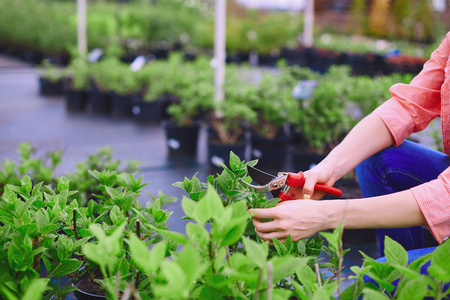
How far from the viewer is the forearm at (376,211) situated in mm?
1152

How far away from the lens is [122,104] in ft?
20.3

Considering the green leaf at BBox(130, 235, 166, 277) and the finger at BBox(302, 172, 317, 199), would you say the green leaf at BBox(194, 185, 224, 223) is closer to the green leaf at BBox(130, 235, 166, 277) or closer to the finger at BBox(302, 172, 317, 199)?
the green leaf at BBox(130, 235, 166, 277)

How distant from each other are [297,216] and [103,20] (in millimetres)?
11945

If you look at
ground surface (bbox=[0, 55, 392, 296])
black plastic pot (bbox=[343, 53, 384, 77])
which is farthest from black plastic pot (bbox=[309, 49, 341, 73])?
ground surface (bbox=[0, 55, 392, 296])

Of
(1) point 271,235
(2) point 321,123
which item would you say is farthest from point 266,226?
(2) point 321,123

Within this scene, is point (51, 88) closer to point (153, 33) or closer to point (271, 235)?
point (153, 33)

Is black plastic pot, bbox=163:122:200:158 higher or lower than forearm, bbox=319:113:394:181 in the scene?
lower

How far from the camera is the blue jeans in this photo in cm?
160

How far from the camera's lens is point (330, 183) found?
149cm

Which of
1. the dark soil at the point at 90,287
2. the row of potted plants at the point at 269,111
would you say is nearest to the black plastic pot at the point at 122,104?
the row of potted plants at the point at 269,111

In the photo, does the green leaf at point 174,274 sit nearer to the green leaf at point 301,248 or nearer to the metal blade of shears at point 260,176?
the green leaf at point 301,248

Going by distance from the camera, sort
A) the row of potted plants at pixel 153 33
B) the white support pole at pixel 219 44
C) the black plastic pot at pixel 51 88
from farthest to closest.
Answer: the row of potted plants at pixel 153 33, the black plastic pot at pixel 51 88, the white support pole at pixel 219 44

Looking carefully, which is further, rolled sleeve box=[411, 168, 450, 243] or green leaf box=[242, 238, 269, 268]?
rolled sleeve box=[411, 168, 450, 243]

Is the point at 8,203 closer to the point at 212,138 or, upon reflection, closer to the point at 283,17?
the point at 212,138
